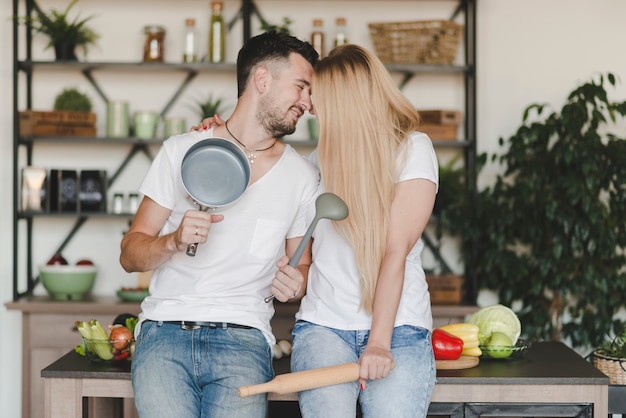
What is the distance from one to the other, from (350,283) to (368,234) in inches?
5.7

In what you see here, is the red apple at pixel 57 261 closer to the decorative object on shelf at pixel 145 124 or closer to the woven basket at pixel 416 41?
the decorative object on shelf at pixel 145 124

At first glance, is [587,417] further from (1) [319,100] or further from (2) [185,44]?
(2) [185,44]

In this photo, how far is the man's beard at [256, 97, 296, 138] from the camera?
2479 mm

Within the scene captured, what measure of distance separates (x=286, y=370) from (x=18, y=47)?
3024 mm

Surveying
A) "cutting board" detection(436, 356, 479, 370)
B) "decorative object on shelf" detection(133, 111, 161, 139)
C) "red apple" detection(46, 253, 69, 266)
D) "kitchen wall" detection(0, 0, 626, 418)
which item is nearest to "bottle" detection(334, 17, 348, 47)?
"kitchen wall" detection(0, 0, 626, 418)

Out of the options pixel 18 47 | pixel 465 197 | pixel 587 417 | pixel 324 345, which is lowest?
pixel 587 417

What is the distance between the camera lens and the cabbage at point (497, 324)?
99.5 inches

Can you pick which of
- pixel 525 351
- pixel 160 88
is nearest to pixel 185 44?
pixel 160 88

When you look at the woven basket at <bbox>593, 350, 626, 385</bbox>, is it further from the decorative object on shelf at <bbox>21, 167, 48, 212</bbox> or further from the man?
the decorative object on shelf at <bbox>21, 167, 48, 212</bbox>

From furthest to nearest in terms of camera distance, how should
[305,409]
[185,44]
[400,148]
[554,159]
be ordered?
[185,44] < [554,159] < [400,148] < [305,409]

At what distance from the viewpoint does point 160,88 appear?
4.59 metres

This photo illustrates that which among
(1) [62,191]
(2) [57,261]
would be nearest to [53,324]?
(2) [57,261]

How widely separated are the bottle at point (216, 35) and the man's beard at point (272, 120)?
1913 mm

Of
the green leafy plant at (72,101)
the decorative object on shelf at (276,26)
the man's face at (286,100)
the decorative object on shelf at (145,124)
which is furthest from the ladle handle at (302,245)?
the green leafy plant at (72,101)
